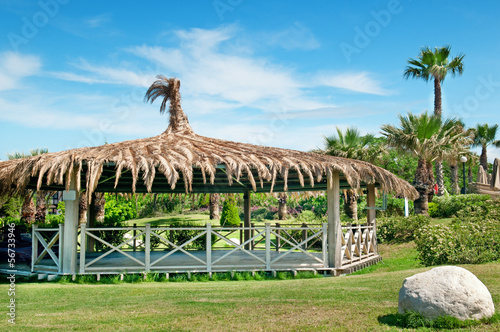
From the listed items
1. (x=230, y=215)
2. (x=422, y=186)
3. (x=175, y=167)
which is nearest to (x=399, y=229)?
(x=422, y=186)

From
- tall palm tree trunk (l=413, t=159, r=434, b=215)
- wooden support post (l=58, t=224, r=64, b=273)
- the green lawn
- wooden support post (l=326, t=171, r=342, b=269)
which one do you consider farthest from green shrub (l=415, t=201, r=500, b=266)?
the green lawn

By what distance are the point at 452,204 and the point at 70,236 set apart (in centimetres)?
1778

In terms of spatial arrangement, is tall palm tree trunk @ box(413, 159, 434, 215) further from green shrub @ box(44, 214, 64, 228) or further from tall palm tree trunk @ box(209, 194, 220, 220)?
green shrub @ box(44, 214, 64, 228)

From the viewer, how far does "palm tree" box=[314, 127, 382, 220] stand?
23250 millimetres

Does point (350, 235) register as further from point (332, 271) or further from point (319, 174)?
point (319, 174)

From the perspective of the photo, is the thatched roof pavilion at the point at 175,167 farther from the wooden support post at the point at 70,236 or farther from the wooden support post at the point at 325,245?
the wooden support post at the point at 325,245

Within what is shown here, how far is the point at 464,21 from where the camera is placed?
12.4 m

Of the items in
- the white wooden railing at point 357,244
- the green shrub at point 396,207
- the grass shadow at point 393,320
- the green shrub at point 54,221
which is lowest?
the grass shadow at point 393,320

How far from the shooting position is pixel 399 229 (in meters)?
18.6

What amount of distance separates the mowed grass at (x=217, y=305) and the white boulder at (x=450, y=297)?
244mm

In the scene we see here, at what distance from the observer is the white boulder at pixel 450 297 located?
5.34 m

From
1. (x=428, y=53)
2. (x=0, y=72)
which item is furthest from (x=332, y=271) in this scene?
(x=428, y=53)

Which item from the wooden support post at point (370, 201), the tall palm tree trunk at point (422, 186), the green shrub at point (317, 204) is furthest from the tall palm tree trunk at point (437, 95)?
the wooden support post at point (370, 201)

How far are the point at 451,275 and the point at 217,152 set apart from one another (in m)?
6.29
